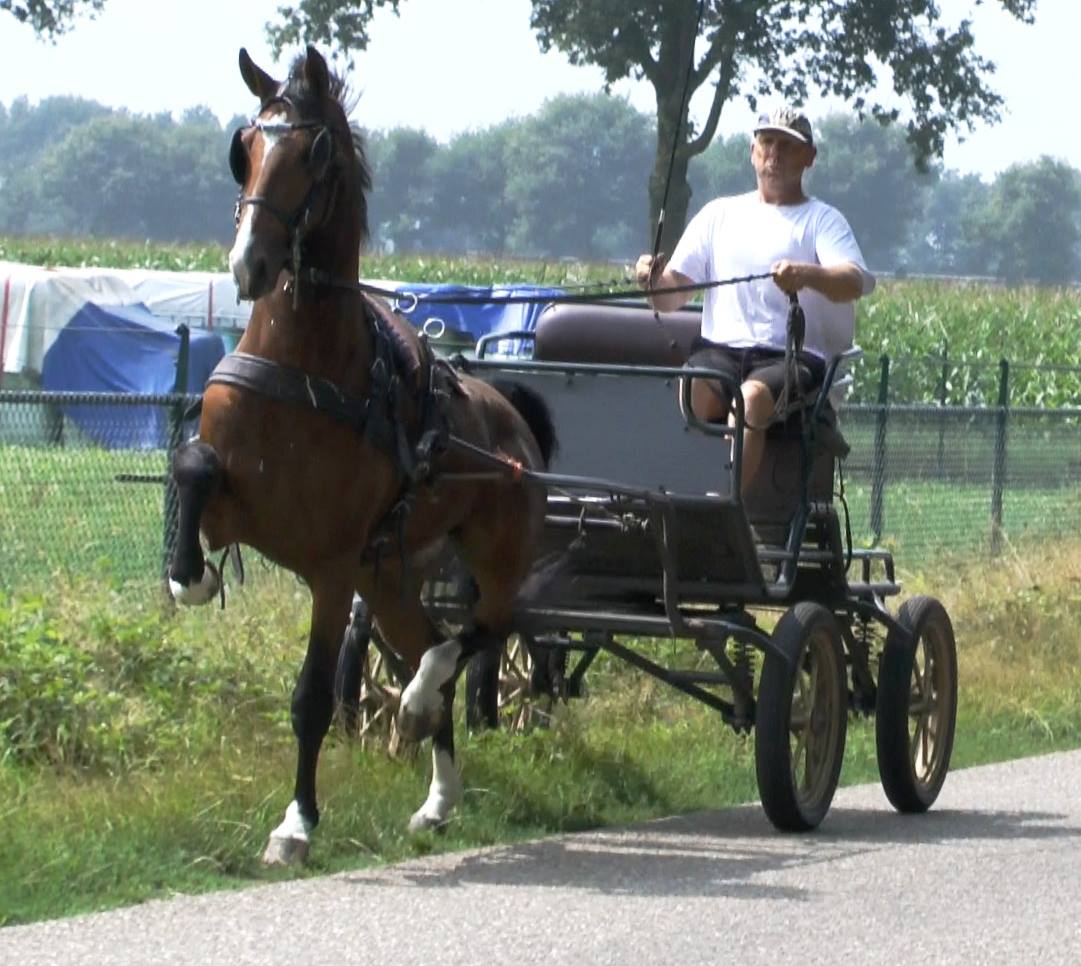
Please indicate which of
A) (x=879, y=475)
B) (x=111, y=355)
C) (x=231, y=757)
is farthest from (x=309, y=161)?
(x=111, y=355)

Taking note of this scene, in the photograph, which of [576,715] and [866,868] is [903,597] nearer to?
[576,715]

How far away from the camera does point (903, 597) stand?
13.8m

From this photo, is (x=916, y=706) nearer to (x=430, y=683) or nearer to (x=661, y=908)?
(x=430, y=683)

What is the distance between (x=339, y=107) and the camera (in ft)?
24.7

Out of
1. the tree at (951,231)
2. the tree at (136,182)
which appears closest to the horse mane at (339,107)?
the tree at (136,182)

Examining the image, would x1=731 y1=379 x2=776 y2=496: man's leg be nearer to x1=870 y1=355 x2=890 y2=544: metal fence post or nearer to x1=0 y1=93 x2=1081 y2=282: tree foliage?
x1=870 y1=355 x2=890 y2=544: metal fence post

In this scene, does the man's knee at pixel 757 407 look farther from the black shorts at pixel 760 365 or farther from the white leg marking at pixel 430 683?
the white leg marking at pixel 430 683

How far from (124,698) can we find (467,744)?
1248 mm

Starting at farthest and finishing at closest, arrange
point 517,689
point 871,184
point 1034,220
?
point 1034,220 → point 871,184 → point 517,689

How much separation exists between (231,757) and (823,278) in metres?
2.59


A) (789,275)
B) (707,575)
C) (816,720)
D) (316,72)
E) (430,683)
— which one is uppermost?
(316,72)

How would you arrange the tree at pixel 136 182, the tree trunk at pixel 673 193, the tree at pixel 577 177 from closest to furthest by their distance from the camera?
the tree trunk at pixel 673 193, the tree at pixel 136 182, the tree at pixel 577 177

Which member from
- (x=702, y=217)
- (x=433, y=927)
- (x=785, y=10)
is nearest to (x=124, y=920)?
(x=433, y=927)

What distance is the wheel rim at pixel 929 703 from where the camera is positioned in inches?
366
